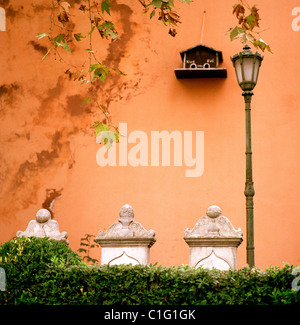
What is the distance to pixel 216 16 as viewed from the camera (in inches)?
445

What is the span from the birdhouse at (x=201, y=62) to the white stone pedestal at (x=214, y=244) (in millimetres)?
3650

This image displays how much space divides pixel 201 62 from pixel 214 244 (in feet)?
13.8

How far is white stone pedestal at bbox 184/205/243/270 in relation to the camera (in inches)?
317

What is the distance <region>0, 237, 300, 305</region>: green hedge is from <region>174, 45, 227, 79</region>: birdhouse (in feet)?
18.7

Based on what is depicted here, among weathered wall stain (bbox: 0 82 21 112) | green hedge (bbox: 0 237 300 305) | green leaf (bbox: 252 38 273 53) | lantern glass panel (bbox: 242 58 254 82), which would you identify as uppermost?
weathered wall stain (bbox: 0 82 21 112)

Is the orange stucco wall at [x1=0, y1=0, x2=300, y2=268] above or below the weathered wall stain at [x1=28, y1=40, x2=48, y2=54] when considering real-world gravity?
below

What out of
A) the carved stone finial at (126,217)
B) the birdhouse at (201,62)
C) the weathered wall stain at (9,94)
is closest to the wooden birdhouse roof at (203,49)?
the birdhouse at (201,62)

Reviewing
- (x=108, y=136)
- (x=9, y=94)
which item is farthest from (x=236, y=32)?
(x=9, y=94)

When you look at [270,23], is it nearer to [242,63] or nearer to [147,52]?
[147,52]

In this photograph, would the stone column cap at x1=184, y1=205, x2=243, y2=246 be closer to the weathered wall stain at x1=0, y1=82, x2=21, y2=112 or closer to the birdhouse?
the birdhouse

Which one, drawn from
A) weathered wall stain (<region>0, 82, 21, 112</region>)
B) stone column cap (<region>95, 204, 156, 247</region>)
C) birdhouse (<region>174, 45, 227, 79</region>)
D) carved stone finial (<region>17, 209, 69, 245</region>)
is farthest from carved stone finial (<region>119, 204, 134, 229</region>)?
weathered wall stain (<region>0, 82, 21, 112</region>)

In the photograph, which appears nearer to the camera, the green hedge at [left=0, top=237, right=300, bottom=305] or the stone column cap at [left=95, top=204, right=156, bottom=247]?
the green hedge at [left=0, top=237, right=300, bottom=305]
